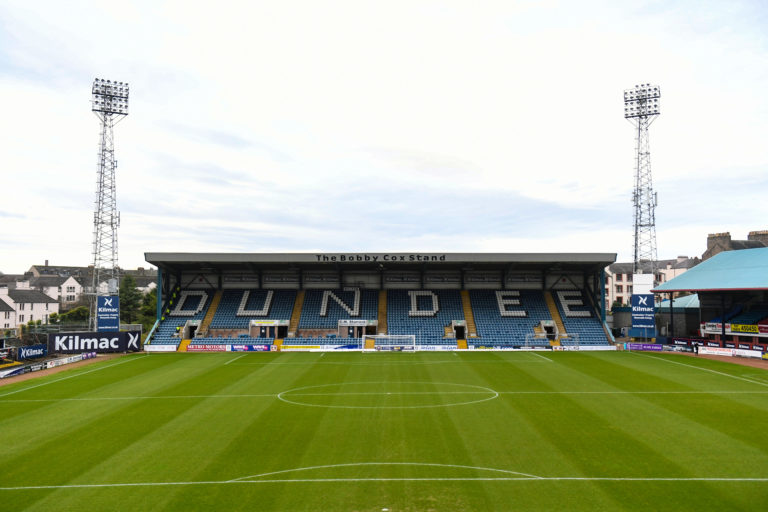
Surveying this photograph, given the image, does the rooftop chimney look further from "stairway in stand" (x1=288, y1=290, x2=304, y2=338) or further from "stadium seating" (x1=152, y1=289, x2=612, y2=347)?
"stairway in stand" (x1=288, y1=290, x2=304, y2=338)

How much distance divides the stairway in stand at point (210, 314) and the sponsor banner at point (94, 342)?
6.46 metres

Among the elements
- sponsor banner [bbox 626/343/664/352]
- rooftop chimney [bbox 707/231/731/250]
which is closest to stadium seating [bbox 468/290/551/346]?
sponsor banner [bbox 626/343/664/352]

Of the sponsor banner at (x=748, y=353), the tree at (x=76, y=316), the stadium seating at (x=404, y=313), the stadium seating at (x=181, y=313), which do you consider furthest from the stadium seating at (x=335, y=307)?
the tree at (x=76, y=316)

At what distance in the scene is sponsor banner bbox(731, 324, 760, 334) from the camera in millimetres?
47156

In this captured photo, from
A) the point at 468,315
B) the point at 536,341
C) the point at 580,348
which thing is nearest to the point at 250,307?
the point at 468,315

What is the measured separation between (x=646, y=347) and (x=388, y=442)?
133 feet

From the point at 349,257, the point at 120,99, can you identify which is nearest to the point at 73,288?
the point at 120,99

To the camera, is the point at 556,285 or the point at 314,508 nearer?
the point at 314,508

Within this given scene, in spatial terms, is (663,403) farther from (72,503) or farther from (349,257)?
(349,257)

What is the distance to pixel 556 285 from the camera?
62.5 meters

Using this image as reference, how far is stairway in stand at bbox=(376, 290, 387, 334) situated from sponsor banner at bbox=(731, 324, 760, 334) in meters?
33.0

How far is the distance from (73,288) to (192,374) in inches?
3760

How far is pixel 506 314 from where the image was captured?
58.2 metres

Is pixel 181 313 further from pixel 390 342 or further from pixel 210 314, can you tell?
pixel 390 342
